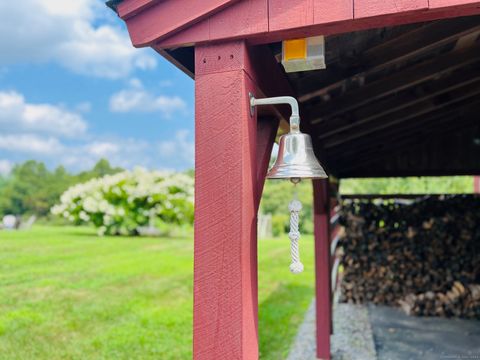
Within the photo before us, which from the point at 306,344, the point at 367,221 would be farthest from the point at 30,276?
the point at 367,221

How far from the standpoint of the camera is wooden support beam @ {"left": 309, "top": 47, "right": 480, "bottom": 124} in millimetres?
2389

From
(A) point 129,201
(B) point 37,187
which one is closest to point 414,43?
(A) point 129,201

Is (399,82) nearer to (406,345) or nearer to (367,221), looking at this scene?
(406,345)

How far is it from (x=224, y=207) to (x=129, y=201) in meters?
9.26

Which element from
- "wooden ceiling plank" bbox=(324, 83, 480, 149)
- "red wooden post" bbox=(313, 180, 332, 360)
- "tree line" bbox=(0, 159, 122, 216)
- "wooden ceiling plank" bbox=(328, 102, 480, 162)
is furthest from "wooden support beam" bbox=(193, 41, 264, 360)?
"tree line" bbox=(0, 159, 122, 216)

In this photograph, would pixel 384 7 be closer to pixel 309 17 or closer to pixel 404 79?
pixel 309 17

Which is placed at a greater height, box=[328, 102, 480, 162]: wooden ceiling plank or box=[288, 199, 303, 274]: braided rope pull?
box=[328, 102, 480, 162]: wooden ceiling plank

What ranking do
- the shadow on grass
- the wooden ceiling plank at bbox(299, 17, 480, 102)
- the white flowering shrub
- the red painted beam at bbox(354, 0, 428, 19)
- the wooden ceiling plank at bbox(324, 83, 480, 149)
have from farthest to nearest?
1. the white flowering shrub
2. the shadow on grass
3. the wooden ceiling plank at bbox(324, 83, 480, 149)
4. the wooden ceiling plank at bbox(299, 17, 480, 102)
5. the red painted beam at bbox(354, 0, 428, 19)

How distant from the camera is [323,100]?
268cm

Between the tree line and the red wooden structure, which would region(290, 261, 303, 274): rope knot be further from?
the tree line

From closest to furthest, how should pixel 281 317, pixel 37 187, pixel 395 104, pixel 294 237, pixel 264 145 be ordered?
pixel 294 237
pixel 264 145
pixel 395 104
pixel 281 317
pixel 37 187

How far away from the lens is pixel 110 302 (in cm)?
486

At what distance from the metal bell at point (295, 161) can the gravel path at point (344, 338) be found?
2.58 metres

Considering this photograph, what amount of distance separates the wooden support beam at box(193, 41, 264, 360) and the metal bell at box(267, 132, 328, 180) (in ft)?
0.38
